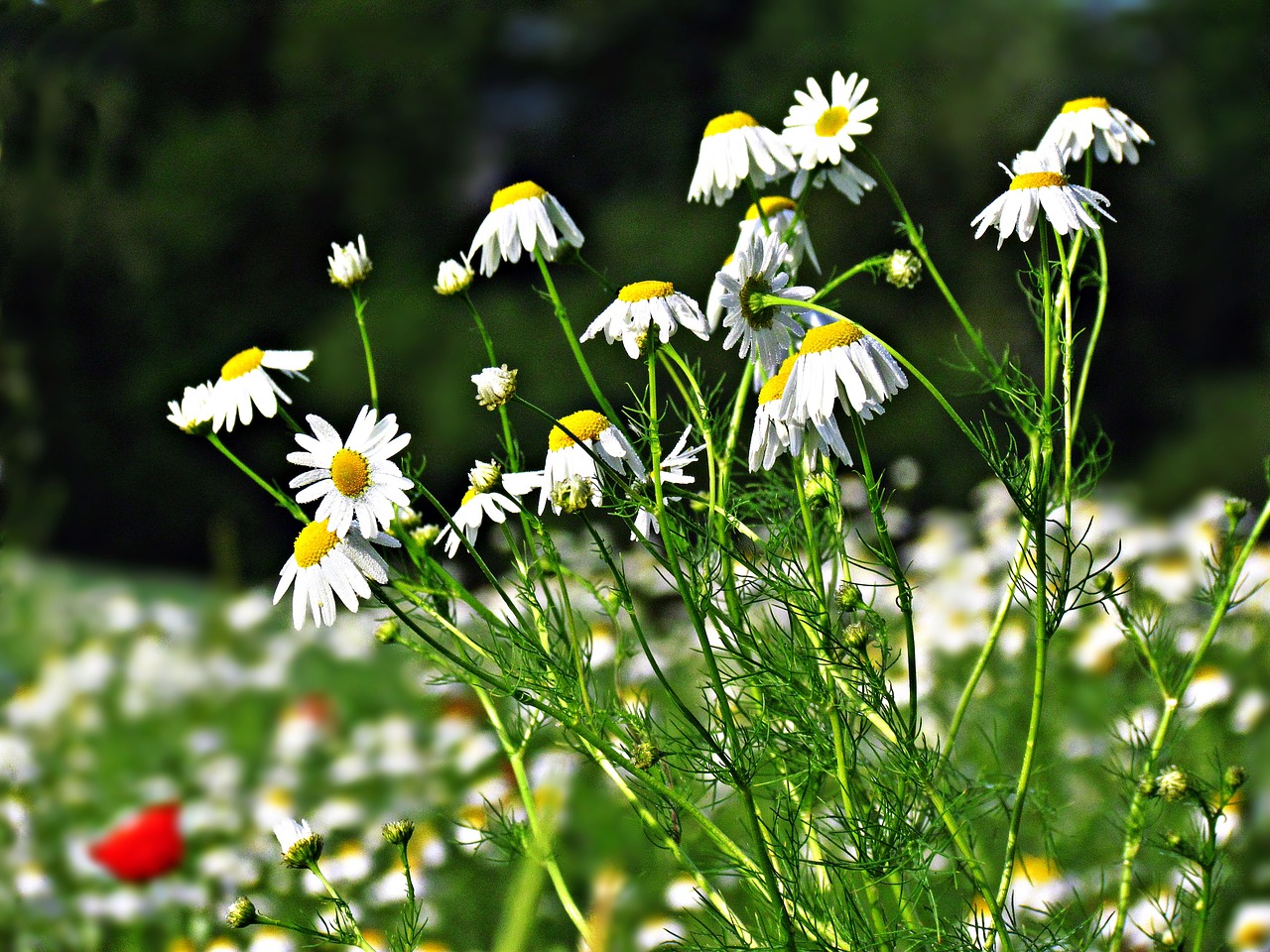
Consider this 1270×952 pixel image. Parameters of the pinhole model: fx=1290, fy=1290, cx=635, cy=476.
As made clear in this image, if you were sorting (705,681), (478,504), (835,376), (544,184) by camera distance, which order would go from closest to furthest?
(835,376) → (478,504) → (705,681) → (544,184)

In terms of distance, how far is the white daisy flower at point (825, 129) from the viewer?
74 cm

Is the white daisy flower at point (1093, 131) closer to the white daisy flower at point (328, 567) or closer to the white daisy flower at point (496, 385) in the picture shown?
the white daisy flower at point (496, 385)

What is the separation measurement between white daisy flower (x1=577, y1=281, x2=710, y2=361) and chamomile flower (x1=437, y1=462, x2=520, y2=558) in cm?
10

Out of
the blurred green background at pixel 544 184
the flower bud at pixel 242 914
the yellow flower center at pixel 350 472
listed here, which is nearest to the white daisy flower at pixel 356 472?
the yellow flower center at pixel 350 472

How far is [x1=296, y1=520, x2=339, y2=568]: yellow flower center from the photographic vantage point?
0.61 metres

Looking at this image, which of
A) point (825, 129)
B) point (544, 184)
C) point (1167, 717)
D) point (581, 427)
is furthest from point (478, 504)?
point (544, 184)

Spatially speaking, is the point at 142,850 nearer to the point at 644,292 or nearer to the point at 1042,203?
the point at 644,292

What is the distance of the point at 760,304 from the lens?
1.95 ft

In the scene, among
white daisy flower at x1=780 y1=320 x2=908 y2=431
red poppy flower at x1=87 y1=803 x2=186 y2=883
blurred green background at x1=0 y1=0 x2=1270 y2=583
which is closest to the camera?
white daisy flower at x1=780 y1=320 x2=908 y2=431

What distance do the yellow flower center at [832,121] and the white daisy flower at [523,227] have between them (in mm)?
161

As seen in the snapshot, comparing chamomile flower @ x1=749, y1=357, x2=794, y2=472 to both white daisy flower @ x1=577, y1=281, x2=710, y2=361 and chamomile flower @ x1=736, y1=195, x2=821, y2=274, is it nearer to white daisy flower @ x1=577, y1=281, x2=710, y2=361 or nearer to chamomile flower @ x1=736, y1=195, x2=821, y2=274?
white daisy flower @ x1=577, y1=281, x2=710, y2=361

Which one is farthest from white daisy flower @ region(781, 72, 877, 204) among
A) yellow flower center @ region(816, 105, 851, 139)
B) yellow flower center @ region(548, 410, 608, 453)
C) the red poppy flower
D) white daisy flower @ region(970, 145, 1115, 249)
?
the red poppy flower

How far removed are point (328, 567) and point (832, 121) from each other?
15.5 inches

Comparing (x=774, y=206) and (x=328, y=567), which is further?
(x=774, y=206)
